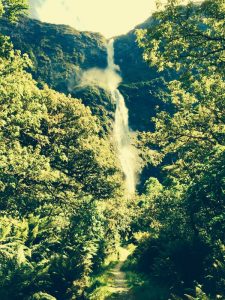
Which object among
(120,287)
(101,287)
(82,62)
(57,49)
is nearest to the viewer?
(101,287)

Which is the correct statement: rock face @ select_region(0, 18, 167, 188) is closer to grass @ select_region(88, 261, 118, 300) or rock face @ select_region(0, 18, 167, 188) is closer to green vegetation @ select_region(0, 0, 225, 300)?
green vegetation @ select_region(0, 0, 225, 300)

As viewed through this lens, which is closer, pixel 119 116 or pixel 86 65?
pixel 119 116

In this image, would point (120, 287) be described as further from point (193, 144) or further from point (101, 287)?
point (193, 144)

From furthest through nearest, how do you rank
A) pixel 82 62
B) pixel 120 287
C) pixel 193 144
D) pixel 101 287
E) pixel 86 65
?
1. pixel 86 65
2. pixel 82 62
3. pixel 120 287
4. pixel 193 144
5. pixel 101 287

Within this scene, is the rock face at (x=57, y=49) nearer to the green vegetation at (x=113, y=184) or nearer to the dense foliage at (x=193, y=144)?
the green vegetation at (x=113, y=184)

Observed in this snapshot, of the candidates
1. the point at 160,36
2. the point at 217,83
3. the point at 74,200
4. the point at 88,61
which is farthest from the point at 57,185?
the point at 88,61

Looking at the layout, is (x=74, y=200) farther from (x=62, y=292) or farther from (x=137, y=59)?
(x=137, y=59)

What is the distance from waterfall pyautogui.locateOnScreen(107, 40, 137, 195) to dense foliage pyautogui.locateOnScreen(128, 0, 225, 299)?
84.3 metres

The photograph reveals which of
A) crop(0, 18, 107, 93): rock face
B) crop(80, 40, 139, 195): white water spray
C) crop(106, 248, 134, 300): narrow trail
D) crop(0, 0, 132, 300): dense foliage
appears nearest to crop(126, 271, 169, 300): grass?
crop(106, 248, 134, 300): narrow trail

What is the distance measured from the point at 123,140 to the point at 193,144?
11061 centimetres

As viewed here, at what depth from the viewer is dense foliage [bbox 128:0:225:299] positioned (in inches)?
536

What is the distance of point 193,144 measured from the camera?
2069cm

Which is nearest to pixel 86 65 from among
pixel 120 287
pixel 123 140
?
pixel 123 140

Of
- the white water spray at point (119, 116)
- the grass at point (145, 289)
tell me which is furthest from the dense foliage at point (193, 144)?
the white water spray at point (119, 116)
